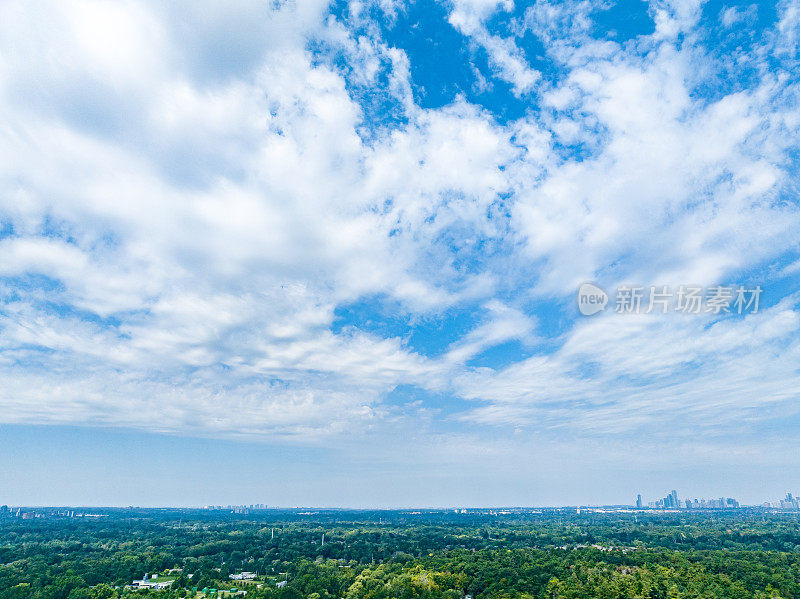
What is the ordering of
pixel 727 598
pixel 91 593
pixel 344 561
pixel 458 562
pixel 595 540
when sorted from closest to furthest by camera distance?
pixel 727 598 < pixel 91 593 < pixel 458 562 < pixel 344 561 < pixel 595 540

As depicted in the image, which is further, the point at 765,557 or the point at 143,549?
the point at 143,549

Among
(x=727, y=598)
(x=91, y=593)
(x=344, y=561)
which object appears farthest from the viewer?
(x=344, y=561)

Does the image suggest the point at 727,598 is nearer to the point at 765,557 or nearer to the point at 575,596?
the point at 575,596

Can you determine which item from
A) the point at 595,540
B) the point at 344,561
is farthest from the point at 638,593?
the point at 595,540

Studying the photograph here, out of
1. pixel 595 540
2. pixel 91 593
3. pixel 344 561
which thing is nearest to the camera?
pixel 91 593

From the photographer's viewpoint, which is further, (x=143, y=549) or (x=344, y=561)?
Result: (x=143, y=549)

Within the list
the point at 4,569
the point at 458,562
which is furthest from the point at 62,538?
the point at 458,562

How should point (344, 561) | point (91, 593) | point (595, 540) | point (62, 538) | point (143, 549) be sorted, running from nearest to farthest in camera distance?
1. point (91, 593)
2. point (344, 561)
3. point (143, 549)
4. point (595, 540)
5. point (62, 538)

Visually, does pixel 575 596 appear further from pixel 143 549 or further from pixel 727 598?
pixel 143 549
